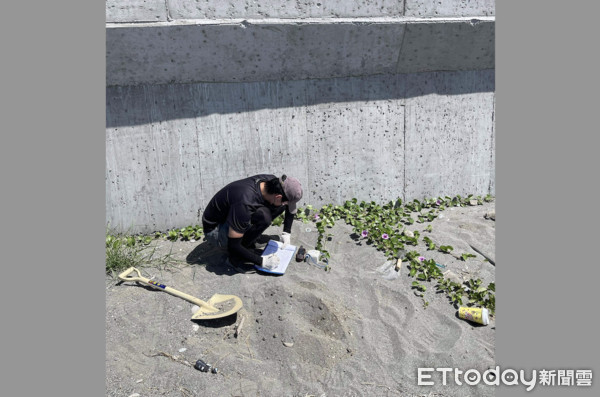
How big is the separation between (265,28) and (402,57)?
1632 millimetres

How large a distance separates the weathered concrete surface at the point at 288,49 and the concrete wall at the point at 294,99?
0.01 metres

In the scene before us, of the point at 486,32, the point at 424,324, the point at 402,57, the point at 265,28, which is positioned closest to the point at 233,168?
the point at 265,28

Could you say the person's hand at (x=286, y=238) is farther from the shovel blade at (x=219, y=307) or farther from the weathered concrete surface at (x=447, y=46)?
the weathered concrete surface at (x=447, y=46)

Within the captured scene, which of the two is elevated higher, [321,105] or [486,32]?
[486,32]

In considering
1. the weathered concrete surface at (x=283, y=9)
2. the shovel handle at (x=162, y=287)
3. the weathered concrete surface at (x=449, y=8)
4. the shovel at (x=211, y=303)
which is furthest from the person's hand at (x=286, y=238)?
the weathered concrete surface at (x=449, y=8)

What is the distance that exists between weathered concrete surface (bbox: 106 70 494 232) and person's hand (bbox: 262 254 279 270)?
A: 4.12 feet

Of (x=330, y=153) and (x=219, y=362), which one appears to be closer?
(x=219, y=362)

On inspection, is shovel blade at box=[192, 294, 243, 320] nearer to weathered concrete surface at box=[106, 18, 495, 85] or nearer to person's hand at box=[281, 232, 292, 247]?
person's hand at box=[281, 232, 292, 247]

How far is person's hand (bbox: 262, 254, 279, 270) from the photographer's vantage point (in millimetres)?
4668

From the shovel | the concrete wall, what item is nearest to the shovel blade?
the shovel

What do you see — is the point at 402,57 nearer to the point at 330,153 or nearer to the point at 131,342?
the point at 330,153

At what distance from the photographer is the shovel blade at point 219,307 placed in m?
4.04

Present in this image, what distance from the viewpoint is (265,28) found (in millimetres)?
5000

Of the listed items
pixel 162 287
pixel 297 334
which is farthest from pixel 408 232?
pixel 162 287
